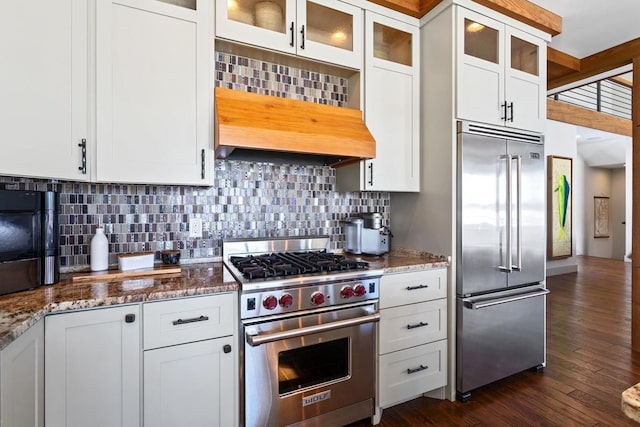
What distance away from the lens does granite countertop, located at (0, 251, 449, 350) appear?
119 cm

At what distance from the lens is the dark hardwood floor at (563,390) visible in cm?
205

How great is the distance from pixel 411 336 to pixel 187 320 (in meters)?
1.36

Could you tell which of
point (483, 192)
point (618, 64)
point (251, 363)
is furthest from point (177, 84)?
point (618, 64)

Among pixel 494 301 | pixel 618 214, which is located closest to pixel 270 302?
pixel 494 301

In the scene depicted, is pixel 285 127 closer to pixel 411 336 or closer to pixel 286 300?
pixel 286 300

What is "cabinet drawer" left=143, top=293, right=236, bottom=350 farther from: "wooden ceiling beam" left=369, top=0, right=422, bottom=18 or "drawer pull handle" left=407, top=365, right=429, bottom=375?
"wooden ceiling beam" left=369, top=0, right=422, bottom=18

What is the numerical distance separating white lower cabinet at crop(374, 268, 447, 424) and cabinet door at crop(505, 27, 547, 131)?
135 cm

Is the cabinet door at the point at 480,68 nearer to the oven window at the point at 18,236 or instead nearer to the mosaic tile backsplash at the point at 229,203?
the mosaic tile backsplash at the point at 229,203

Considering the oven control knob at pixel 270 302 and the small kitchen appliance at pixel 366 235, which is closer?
the oven control knob at pixel 270 302

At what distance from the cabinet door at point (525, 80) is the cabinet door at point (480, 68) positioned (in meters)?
0.09

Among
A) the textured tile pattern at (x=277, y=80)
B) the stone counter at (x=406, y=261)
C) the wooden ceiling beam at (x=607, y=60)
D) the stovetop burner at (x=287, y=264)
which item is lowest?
the stone counter at (x=406, y=261)

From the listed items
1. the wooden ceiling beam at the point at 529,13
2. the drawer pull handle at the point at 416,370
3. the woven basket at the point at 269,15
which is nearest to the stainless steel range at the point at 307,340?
the drawer pull handle at the point at 416,370

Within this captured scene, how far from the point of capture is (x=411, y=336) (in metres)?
2.16

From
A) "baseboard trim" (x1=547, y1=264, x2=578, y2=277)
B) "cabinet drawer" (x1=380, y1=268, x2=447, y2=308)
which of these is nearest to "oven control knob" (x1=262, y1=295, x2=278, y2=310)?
"cabinet drawer" (x1=380, y1=268, x2=447, y2=308)
